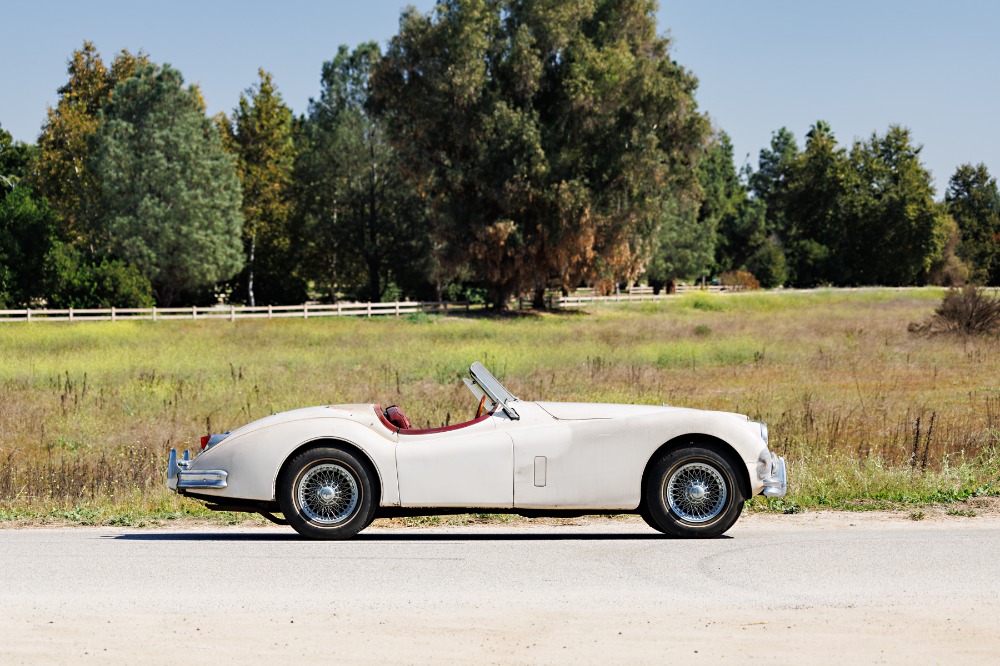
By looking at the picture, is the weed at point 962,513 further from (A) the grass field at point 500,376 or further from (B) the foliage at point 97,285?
(B) the foliage at point 97,285

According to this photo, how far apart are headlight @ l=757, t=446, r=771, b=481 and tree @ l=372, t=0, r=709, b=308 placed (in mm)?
50677

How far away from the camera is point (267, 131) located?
82.6m

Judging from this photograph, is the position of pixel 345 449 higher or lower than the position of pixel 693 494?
higher

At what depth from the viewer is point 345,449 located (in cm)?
926

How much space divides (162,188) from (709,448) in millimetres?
62307

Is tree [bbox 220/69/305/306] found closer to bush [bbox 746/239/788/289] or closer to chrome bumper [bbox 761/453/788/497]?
bush [bbox 746/239/788/289]

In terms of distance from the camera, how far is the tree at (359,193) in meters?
77.6

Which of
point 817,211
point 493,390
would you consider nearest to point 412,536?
point 493,390

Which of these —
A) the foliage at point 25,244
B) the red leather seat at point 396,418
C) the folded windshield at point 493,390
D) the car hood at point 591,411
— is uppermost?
the foliage at point 25,244

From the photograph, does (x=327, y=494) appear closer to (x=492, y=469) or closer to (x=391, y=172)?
(x=492, y=469)

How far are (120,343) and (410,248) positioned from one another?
35654 millimetres

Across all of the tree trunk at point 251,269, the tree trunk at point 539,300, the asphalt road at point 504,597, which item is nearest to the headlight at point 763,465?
the asphalt road at point 504,597

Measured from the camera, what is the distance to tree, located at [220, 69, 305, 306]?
81.1m

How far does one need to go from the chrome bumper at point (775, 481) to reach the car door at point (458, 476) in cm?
199
